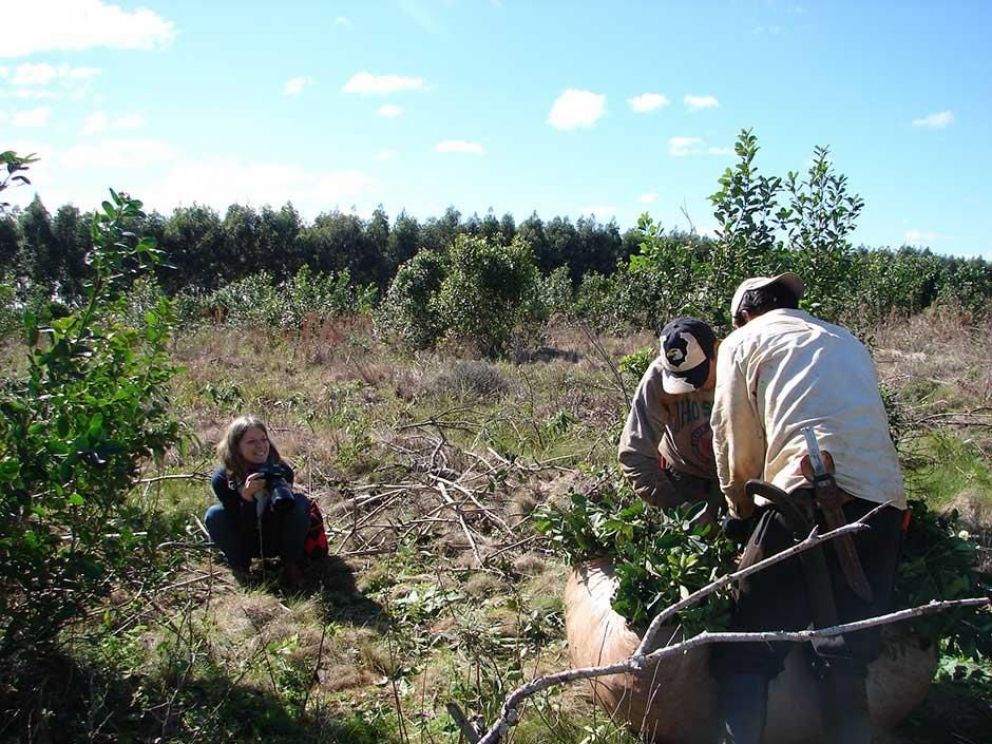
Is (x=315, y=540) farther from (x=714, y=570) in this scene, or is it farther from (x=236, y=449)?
(x=714, y=570)

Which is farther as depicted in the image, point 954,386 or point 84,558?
point 954,386

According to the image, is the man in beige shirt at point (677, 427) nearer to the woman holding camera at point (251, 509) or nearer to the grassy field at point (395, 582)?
the grassy field at point (395, 582)

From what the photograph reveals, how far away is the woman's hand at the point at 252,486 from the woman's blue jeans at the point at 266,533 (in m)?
0.13

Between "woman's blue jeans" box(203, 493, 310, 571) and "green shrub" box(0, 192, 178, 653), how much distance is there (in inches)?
47.5

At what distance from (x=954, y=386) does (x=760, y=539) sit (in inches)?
263

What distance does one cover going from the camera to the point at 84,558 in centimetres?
262

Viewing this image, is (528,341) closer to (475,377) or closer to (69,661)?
(475,377)

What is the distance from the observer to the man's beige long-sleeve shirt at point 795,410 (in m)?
2.40

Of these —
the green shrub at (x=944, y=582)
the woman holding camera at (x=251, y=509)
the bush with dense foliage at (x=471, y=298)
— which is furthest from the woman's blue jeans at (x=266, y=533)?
the bush with dense foliage at (x=471, y=298)

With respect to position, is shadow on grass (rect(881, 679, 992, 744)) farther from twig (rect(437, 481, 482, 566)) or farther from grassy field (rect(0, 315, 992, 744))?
twig (rect(437, 481, 482, 566))

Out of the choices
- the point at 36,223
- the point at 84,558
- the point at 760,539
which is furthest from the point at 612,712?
the point at 36,223

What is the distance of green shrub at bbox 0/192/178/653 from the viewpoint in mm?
2420

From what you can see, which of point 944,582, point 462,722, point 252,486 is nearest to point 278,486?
point 252,486

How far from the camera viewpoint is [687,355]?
3.01 metres
